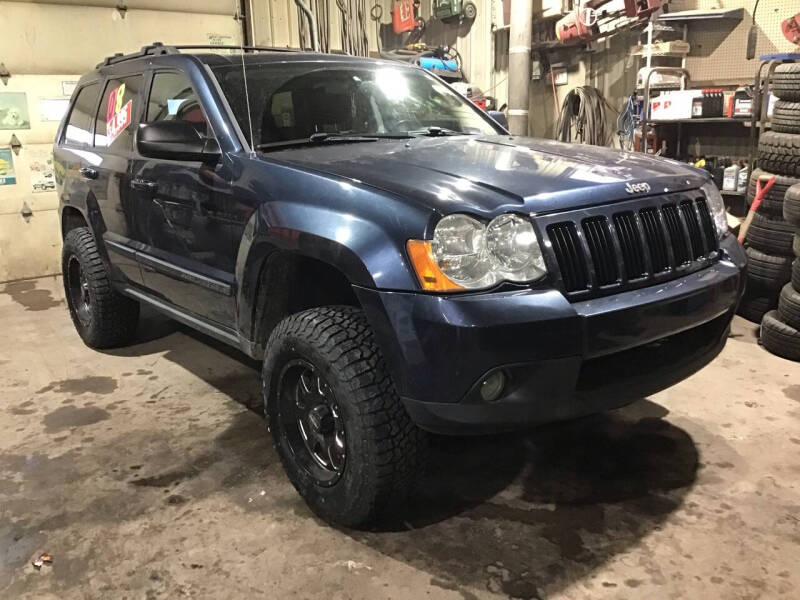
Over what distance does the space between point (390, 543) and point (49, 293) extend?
4781 mm

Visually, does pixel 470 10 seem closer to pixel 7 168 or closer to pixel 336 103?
pixel 7 168

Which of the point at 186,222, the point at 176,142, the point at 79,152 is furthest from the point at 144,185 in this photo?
the point at 79,152

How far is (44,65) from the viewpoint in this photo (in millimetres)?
6215

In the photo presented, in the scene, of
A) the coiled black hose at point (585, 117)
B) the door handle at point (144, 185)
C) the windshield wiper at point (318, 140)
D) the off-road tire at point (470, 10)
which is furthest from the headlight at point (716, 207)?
the off-road tire at point (470, 10)

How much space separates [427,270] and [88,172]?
8.52ft

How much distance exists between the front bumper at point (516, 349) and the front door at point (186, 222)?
2.94ft

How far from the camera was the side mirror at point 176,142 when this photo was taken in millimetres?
2596

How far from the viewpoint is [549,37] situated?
23.9ft

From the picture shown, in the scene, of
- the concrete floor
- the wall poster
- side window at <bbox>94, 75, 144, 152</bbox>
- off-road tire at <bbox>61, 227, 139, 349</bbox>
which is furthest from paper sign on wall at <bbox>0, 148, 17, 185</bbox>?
the concrete floor

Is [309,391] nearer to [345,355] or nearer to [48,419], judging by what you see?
[345,355]

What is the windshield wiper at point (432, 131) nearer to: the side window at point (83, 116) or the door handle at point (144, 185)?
the door handle at point (144, 185)

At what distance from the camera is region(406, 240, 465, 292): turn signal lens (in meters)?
1.88

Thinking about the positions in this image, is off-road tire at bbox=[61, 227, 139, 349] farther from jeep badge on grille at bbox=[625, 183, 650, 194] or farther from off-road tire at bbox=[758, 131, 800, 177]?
off-road tire at bbox=[758, 131, 800, 177]

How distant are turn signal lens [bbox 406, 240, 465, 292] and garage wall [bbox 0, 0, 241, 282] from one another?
5658mm
